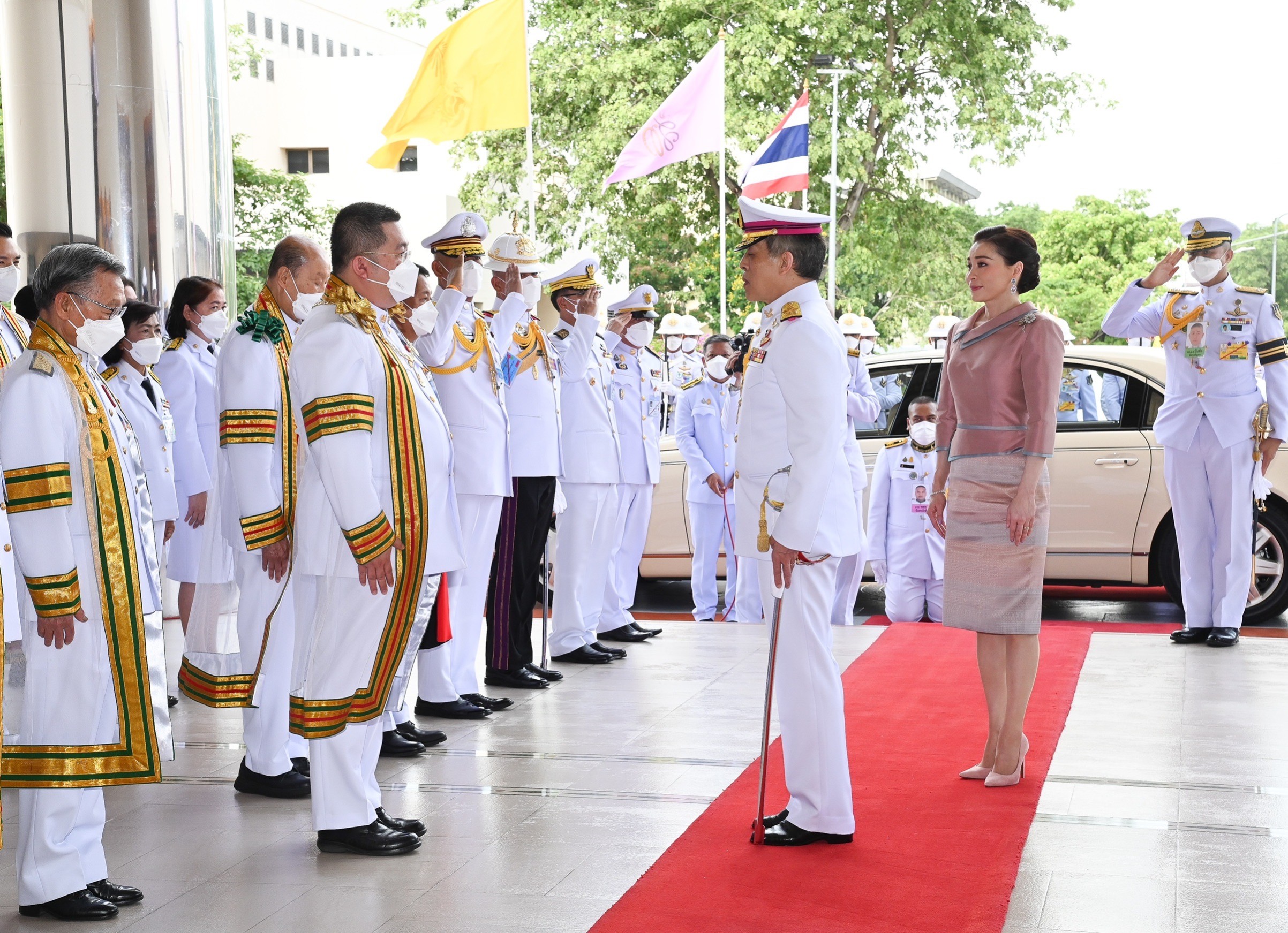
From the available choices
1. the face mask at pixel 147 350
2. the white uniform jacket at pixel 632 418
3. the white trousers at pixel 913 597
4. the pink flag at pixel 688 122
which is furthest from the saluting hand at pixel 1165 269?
the pink flag at pixel 688 122

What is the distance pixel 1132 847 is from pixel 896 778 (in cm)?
92

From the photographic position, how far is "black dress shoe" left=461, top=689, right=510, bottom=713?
20.0ft

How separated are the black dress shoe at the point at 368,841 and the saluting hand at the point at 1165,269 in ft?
14.4

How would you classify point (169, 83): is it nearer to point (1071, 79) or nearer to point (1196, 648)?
point (1196, 648)

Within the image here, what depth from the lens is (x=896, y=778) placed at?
4.84 metres

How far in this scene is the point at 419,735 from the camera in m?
5.48

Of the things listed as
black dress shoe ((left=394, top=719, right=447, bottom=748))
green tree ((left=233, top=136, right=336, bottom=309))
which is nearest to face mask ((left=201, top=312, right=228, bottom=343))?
black dress shoe ((left=394, top=719, right=447, bottom=748))

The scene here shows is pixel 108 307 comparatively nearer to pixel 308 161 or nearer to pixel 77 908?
pixel 77 908

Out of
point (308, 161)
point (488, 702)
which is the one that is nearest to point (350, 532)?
point (488, 702)

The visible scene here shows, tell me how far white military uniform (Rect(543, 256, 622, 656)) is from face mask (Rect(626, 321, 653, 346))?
0.56 metres

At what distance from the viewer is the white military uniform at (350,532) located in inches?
153

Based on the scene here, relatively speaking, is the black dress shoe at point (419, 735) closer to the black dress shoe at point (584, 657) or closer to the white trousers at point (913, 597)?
the black dress shoe at point (584, 657)

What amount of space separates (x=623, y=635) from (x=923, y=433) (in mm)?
2219

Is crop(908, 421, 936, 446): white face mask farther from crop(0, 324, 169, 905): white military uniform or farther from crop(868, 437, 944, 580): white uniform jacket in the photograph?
crop(0, 324, 169, 905): white military uniform
